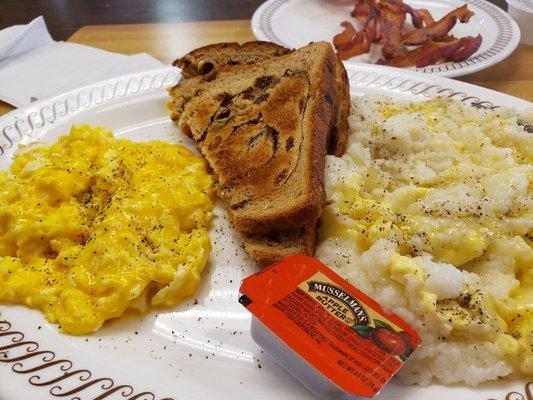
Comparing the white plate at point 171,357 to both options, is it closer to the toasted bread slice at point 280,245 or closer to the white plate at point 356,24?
the toasted bread slice at point 280,245

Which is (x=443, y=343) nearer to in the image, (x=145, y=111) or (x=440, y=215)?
(x=440, y=215)

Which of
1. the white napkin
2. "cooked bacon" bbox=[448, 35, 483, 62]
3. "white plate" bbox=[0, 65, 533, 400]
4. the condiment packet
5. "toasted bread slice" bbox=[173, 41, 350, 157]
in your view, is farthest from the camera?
"cooked bacon" bbox=[448, 35, 483, 62]

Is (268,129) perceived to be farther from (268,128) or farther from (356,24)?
(356,24)

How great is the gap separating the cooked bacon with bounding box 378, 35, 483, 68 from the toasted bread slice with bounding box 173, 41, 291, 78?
3.23 ft

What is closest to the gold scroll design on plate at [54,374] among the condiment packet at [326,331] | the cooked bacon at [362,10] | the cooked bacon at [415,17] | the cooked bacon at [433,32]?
the condiment packet at [326,331]

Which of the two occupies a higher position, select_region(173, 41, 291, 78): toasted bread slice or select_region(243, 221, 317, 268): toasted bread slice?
select_region(173, 41, 291, 78): toasted bread slice

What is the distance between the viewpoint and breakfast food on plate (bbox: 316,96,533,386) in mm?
1593

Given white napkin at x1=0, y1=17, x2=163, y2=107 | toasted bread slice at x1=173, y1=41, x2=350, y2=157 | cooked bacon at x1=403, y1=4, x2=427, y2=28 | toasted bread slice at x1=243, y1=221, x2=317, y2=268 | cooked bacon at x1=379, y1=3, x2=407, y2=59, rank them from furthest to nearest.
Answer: cooked bacon at x1=403, y1=4, x2=427, y2=28 < cooked bacon at x1=379, y1=3, x2=407, y2=59 < white napkin at x1=0, y1=17, x2=163, y2=107 < toasted bread slice at x1=173, y1=41, x2=350, y2=157 < toasted bread slice at x1=243, y1=221, x2=317, y2=268

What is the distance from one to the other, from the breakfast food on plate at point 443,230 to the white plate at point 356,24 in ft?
3.63

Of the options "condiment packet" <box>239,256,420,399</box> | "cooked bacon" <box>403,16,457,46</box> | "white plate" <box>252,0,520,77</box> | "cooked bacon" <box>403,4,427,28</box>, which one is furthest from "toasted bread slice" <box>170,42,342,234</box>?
"cooked bacon" <box>403,4,427,28</box>

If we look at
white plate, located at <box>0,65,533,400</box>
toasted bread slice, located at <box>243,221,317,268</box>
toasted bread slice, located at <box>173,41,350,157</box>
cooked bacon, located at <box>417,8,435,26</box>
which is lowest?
white plate, located at <box>0,65,533,400</box>

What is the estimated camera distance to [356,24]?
427 centimetres

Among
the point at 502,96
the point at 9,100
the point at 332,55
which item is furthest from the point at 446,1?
the point at 9,100

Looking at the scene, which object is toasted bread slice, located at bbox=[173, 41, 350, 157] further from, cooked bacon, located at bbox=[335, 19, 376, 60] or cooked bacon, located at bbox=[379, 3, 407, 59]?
cooked bacon, located at bbox=[379, 3, 407, 59]
